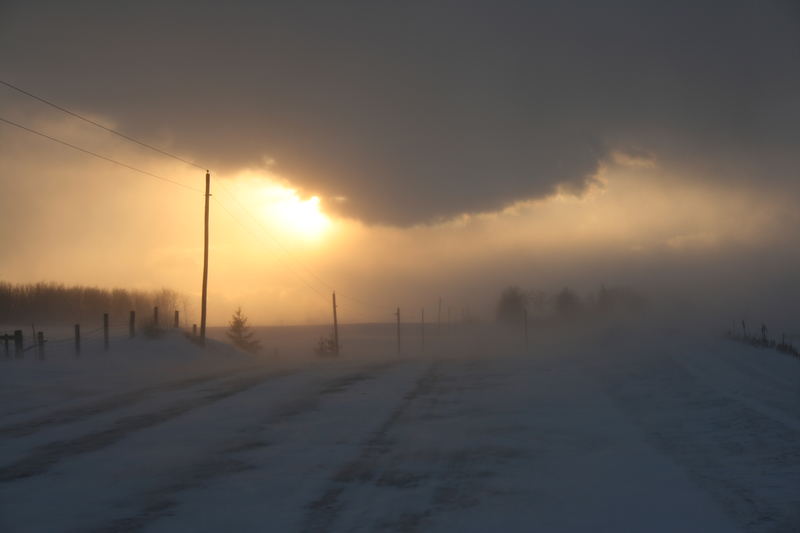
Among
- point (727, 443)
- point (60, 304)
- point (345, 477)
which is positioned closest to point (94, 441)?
point (345, 477)

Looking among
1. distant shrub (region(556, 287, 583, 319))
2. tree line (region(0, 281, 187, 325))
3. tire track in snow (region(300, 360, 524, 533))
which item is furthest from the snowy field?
distant shrub (region(556, 287, 583, 319))

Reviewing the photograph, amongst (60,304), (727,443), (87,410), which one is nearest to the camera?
(727,443)

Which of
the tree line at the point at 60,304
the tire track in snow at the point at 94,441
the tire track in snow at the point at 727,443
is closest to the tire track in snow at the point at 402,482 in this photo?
the tire track in snow at the point at 727,443

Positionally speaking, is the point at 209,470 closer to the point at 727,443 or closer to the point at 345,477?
the point at 345,477

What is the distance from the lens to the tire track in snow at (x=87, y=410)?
10742 mm

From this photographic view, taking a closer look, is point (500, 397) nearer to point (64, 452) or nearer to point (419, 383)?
point (419, 383)

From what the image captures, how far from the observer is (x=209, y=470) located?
26.7 ft

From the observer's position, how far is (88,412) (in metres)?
12.5

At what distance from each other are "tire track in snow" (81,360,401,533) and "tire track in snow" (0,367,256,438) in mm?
3375

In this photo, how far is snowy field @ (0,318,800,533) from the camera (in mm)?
6371

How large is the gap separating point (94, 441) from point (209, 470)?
2691mm

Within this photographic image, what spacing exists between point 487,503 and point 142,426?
6.63m

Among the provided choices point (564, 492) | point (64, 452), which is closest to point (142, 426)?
point (64, 452)

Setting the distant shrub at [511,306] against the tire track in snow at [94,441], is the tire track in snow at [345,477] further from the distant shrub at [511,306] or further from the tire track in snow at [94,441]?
the distant shrub at [511,306]
